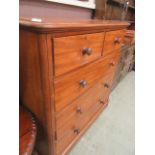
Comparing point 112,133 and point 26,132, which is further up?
point 26,132

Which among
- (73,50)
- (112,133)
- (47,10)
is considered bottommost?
(112,133)

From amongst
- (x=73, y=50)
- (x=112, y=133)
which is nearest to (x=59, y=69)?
(x=73, y=50)

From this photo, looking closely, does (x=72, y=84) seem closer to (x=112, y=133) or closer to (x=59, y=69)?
(x=59, y=69)

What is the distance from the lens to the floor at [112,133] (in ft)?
4.18

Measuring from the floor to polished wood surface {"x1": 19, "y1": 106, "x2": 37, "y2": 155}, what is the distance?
60 centimetres

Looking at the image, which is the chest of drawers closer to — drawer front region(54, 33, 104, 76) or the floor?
drawer front region(54, 33, 104, 76)

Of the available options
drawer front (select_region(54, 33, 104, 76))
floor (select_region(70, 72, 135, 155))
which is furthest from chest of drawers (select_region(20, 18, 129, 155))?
floor (select_region(70, 72, 135, 155))

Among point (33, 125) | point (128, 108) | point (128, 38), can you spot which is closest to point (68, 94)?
point (33, 125)

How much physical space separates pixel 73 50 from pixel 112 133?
1.05 m

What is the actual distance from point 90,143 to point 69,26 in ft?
3.45

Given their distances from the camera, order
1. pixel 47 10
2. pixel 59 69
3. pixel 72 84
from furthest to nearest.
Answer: pixel 47 10, pixel 72 84, pixel 59 69

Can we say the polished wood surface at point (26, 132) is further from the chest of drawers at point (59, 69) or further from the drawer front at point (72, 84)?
the drawer front at point (72, 84)

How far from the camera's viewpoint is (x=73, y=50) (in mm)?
742

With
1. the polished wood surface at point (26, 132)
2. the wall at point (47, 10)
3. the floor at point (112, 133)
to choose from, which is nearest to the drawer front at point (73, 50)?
the polished wood surface at point (26, 132)
